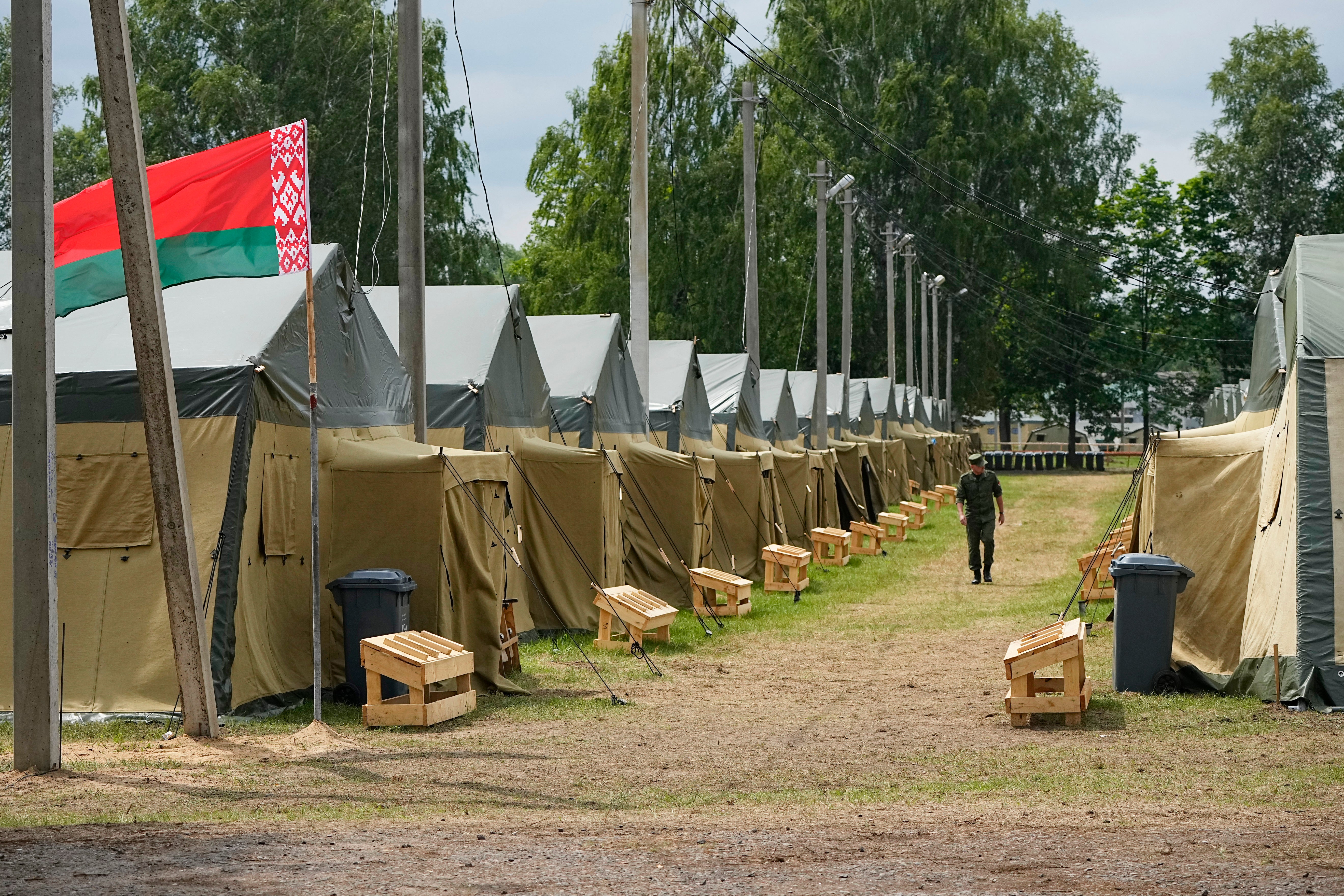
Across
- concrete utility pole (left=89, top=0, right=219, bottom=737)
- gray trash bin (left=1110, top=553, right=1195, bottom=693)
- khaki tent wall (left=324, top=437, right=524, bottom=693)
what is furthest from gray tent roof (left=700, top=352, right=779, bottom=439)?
concrete utility pole (left=89, top=0, right=219, bottom=737)

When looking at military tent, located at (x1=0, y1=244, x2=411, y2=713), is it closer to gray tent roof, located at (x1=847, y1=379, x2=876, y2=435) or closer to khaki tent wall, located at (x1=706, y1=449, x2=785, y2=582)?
khaki tent wall, located at (x1=706, y1=449, x2=785, y2=582)

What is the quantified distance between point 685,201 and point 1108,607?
A: 2802 cm

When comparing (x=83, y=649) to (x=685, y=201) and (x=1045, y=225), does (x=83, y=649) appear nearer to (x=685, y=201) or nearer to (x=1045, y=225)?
(x=685, y=201)

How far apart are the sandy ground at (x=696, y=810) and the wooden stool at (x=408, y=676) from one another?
0.72 ft

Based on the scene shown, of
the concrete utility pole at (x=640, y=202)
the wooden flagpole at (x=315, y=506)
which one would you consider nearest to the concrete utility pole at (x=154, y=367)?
the wooden flagpole at (x=315, y=506)

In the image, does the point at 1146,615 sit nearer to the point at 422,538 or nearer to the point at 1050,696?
the point at 1050,696

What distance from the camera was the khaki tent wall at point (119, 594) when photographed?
9391 mm

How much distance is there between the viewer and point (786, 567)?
1923cm

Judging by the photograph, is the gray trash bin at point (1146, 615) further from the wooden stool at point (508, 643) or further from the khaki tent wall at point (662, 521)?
the khaki tent wall at point (662, 521)

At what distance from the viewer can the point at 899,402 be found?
42188 mm

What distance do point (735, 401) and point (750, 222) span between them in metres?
3.12

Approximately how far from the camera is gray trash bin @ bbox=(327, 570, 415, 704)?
10.1 m

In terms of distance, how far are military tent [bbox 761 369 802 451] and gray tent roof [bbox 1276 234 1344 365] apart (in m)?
14.0

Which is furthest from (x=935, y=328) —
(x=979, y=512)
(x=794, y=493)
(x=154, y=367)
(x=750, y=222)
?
(x=154, y=367)
